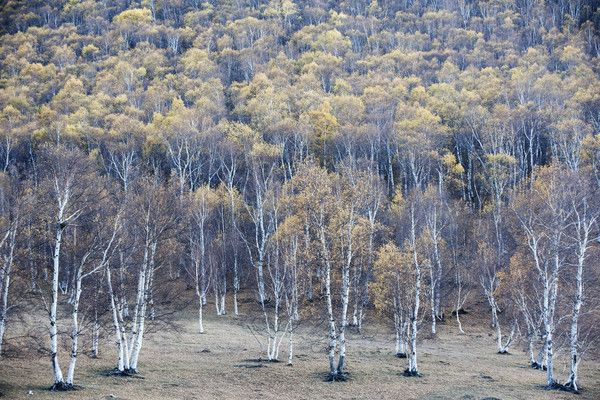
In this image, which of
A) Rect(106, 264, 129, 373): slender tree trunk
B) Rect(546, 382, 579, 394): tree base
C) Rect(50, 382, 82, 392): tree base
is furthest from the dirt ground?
Rect(106, 264, 129, 373): slender tree trunk

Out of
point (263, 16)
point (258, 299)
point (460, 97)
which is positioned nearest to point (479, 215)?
point (258, 299)

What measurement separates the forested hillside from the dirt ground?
132 centimetres

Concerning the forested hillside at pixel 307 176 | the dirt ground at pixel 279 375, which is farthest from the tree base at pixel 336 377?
the dirt ground at pixel 279 375

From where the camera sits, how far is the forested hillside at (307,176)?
123ft

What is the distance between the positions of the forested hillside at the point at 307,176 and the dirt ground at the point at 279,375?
1.32 m

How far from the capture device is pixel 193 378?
35.0 meters

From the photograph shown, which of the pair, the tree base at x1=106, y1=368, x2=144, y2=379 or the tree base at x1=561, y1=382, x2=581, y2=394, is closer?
the tree base at x1=106, y1=368, x2=144, y2=379

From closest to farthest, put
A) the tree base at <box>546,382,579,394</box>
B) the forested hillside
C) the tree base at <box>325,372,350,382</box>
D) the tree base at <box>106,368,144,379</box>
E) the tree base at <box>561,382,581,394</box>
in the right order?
the tree base at <box>106,368,144,379</box> < the tree base at <box>561,382,581,394</box> < the tree base at <box>546,382,579,394</box> < the tree base at <box>325,372,350,382</box> < the forested hillside

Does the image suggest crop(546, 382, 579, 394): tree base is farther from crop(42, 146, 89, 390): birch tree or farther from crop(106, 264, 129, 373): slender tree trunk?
crop(42, 146, 89, 390): birch tree

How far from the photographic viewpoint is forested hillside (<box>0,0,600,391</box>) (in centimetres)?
3734

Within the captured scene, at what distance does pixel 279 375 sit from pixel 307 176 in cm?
1202

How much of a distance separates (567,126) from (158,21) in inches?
5353

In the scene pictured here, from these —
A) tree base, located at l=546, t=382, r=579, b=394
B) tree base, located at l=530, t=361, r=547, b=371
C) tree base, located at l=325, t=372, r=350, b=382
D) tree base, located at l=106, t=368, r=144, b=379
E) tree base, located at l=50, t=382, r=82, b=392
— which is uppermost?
tree base, located at l=50, t=382, r=82, b=392

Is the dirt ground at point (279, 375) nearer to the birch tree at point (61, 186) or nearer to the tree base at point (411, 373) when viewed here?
the tree base at point (411, 373)
